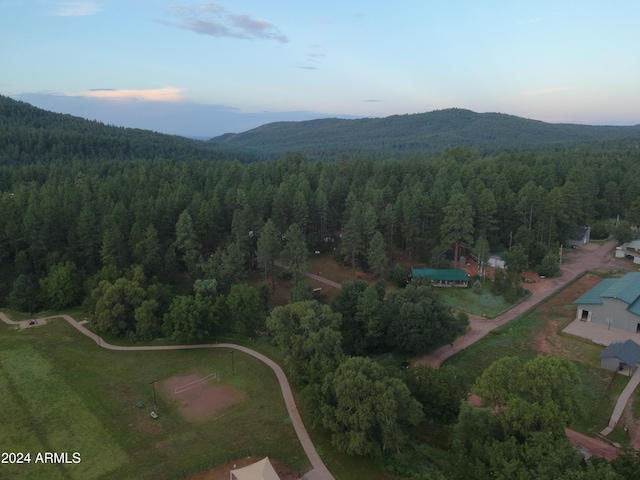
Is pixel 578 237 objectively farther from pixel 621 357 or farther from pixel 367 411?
pixel 367 411

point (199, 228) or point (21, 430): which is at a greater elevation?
point (199, 228)

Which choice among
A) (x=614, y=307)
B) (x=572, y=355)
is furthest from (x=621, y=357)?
(x=614, y=307)

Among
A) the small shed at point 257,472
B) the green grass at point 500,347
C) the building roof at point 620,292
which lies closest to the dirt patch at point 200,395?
the small shed at point 257,472

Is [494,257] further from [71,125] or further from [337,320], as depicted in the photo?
[71,125]

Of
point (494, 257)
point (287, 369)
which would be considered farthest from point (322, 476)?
point (494, 257)

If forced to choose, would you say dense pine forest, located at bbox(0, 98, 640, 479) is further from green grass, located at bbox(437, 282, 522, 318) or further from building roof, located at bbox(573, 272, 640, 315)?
building roof, located at bbox(573, 272, 640, 315)

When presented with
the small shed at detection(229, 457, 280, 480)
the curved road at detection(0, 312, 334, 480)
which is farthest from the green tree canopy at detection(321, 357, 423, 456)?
the small shed at detection(229, 457, 280, 480)

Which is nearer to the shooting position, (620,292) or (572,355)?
(572,355)
